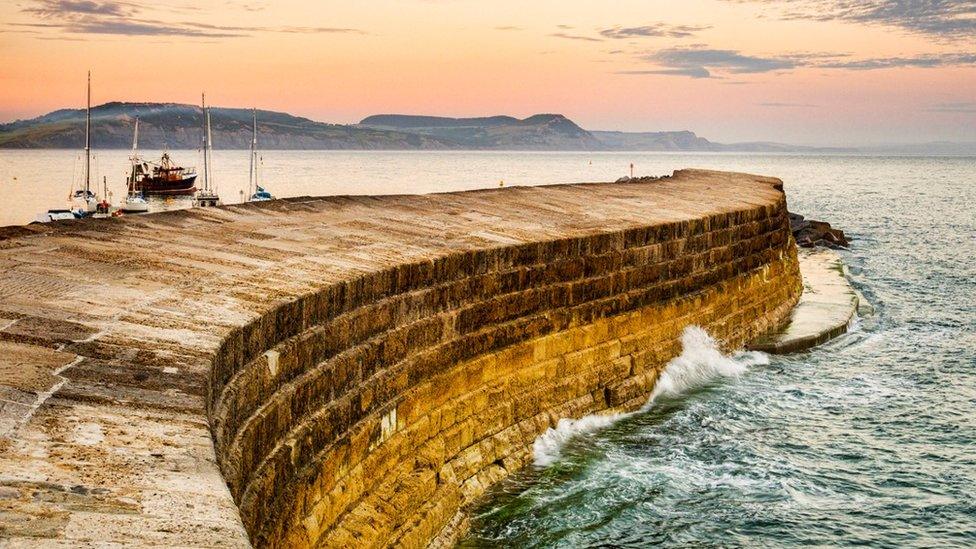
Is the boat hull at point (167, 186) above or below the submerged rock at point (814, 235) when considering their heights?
below

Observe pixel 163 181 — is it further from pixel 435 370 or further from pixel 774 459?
pixel 435 370

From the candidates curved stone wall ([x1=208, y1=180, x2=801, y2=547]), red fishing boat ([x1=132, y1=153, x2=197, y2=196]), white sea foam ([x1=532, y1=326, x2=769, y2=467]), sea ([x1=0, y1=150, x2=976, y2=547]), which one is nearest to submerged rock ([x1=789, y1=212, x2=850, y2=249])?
sea ([x1=0, y1=150, x2=976, y2=547])

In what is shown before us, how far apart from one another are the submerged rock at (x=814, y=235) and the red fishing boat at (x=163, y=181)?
47.6m

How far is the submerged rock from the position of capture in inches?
1535

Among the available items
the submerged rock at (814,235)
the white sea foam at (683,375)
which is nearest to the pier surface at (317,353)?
the white sea foam at (683,375)

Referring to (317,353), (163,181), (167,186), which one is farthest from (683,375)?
(167,186)

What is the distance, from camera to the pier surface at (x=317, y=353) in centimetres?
387

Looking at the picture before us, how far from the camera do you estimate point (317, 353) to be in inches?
292

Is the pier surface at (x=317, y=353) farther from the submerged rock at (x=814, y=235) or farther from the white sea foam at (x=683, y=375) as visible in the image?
the submerged rock at (x=814, y=235)

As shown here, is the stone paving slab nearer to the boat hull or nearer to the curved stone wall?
the curved stone wall

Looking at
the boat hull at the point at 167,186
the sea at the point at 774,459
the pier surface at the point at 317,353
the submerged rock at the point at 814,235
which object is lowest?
the boat hull at the point at 167,186

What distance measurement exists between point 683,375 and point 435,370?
647 cm

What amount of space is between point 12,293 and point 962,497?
9.23 metres

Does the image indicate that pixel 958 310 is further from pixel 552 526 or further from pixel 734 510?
pixel 552 526
